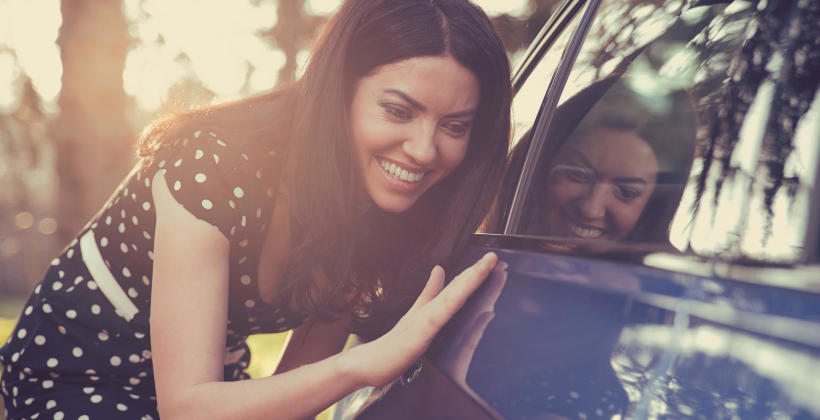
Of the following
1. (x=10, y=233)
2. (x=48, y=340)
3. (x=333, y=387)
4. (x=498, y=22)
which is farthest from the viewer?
(x=10, y=233)

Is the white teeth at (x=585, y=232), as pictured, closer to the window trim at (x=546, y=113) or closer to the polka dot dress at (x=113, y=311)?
the window trim at (x=546, y=113)

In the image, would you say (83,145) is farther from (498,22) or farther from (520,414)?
(520,414)

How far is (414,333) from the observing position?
4.30 ft

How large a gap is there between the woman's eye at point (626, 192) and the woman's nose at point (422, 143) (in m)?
0.53

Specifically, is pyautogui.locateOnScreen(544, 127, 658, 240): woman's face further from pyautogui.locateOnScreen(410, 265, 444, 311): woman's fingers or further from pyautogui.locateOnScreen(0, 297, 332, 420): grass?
pyautogui.locateOnScreen(0, 297, 332, 420): grass

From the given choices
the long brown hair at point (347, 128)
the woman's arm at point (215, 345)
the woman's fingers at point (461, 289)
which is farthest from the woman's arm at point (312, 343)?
the woman's fingers at point (461, 289)

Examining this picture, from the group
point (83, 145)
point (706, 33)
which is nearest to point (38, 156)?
point (83, 145)

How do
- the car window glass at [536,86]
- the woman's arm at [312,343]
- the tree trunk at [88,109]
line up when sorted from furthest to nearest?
the tree trunk at [88,109] < the woman's arm at [312,343] < the car window glass at [536,86]

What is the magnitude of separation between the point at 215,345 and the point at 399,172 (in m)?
0.68

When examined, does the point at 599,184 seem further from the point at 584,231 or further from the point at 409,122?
the point at 409,122

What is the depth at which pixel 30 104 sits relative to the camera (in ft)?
34.5

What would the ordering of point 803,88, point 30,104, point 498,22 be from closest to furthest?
point 803,88
point 498,22
point 30,104

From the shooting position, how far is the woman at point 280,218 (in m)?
1.52

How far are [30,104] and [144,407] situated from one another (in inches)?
410
